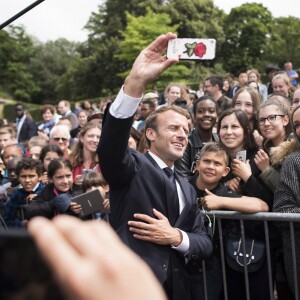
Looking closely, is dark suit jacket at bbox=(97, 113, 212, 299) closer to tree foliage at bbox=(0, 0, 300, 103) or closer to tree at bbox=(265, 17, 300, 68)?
tree foliage at bbox=(0, 0, 300, 103)

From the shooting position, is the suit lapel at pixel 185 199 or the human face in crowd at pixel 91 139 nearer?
the suit lapel at pixel 185 199

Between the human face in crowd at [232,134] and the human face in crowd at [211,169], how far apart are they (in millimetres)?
413

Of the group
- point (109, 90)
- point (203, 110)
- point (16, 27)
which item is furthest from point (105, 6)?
point (203, 110)

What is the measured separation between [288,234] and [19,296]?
3297mm

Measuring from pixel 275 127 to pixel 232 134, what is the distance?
0.36 metres

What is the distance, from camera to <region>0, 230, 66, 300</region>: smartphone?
64cm

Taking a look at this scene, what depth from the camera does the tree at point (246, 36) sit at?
57616 millimetres

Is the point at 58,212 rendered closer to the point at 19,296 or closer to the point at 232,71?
the point at 19,296

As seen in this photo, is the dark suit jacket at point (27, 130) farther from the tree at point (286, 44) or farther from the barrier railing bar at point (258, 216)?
the tree at point (286, 44)

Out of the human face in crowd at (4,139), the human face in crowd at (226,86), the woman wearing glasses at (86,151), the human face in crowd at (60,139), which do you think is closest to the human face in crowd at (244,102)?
the woman wearing glasses at (86,151)

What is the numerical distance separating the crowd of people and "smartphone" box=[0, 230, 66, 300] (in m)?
1.04

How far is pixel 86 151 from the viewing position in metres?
5.79

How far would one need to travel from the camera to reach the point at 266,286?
3930 millimetres

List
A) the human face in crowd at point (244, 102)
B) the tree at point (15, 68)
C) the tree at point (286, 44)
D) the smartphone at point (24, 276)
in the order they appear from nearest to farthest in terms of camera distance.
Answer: the smartphone at point (24, 276) < the human face in crowd at point (244, 102) < the tree at point (286, 44) < the tree at point (15, 68)
